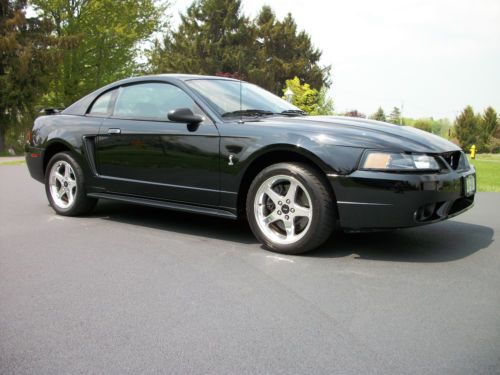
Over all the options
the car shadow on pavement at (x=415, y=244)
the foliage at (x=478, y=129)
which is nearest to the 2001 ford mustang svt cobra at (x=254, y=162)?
the car shadow on pavement at (x=415, y=244)

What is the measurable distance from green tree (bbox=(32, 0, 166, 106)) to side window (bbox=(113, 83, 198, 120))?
28478 mm

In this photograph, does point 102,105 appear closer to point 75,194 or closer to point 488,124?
point 75,194

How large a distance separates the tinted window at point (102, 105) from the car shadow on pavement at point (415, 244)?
2.65 metres

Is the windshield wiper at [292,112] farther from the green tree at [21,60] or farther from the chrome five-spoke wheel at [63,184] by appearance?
the green tree at [21,60]

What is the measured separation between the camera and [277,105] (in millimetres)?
5199

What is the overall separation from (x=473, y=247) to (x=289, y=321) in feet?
7.54

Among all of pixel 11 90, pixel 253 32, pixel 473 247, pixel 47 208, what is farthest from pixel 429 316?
pixel 253 32

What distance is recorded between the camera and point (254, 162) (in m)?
4.31

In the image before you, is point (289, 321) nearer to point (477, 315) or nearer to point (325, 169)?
point (477, 315)

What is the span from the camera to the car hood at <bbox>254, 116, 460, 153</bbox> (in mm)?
3854

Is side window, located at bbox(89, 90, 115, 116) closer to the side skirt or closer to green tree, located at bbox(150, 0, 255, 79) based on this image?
the side skirt

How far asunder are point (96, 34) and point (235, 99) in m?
31.0

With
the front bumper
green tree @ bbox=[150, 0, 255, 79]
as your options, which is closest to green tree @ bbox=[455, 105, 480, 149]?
green tree @ bbox=[150, 0, 255, 79]

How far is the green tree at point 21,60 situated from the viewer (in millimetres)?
24688
